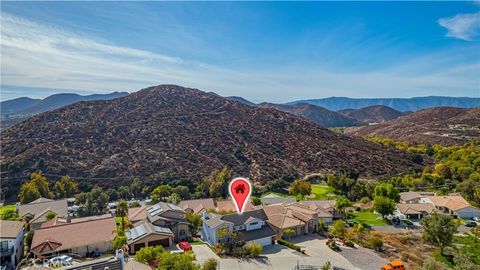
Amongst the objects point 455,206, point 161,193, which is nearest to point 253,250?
point 161,193

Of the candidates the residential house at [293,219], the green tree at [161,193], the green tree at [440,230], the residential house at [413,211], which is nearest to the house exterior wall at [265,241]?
the residential house at [293,219]

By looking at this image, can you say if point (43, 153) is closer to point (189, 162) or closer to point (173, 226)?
point (189, 162)

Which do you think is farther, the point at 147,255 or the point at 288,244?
the point at 288,244

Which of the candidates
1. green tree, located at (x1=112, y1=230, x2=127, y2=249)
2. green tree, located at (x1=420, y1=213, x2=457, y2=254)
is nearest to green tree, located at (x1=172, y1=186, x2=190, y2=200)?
green tree, located at (x1=112, y1=230, x2=127, y2=249)

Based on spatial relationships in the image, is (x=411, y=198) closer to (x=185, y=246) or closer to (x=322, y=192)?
(x=322, y=192)

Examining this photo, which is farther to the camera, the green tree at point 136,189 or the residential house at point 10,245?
the green tree at point 136,189

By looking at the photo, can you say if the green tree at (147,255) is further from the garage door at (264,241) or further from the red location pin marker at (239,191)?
the garage door at (264,241)

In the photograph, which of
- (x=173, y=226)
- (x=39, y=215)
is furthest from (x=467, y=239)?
(x=39, y=215)

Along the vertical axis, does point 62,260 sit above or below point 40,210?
above
